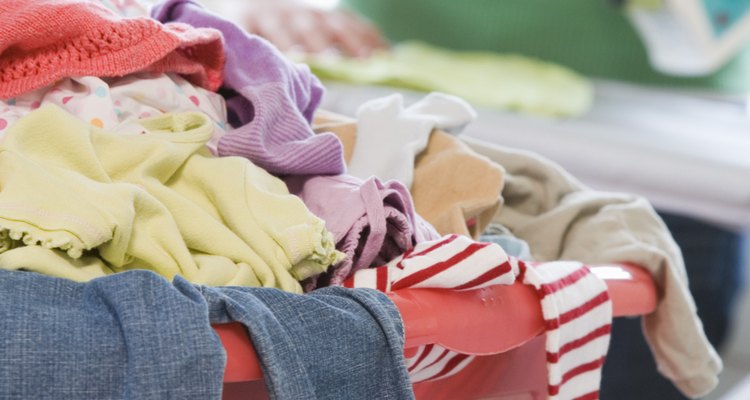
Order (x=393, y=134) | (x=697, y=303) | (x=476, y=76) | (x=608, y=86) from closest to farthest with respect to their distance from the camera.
→ 1. (x=393, y=134)
2. (x=697, y=303)
3. (x=476, y=76)
4. (x=608, y=86)

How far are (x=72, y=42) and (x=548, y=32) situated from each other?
1524 millimetres

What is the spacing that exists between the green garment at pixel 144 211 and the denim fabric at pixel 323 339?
1.7 inches

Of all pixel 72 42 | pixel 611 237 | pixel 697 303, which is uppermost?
pixel 72 42

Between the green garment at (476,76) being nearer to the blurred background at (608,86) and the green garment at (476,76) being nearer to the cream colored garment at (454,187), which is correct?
the blurred background at (608,86)

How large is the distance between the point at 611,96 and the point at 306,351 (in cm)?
143

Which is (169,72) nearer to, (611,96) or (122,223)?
(122,223)

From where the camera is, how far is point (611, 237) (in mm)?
712

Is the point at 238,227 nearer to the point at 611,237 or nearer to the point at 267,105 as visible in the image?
the point at 267,105

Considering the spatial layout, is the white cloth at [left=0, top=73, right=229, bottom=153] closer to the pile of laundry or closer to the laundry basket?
the pile of laundry

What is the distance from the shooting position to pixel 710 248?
133 cm

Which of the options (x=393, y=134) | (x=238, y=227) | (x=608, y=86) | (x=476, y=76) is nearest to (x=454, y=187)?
(x=393, y=134)

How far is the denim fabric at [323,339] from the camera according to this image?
1.38ft

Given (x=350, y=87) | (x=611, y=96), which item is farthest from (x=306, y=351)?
(x=611, y=96)

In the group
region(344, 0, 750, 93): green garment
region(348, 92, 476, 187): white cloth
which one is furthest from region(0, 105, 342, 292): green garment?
region(344, 0, 750, 93): green garment
